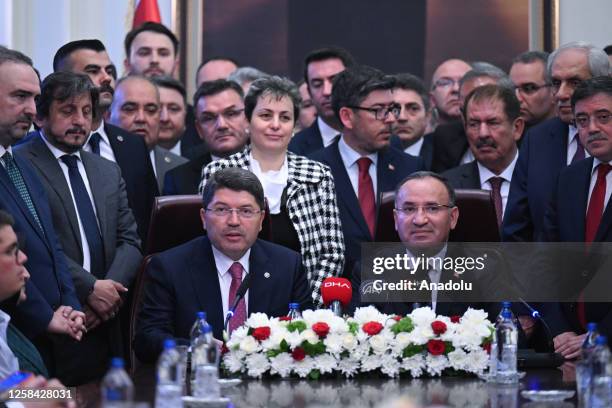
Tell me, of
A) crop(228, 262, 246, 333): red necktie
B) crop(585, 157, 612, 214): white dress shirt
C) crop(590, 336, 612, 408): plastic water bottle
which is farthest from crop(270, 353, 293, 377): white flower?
crop(585, 157, 612, 214): white dress shirt

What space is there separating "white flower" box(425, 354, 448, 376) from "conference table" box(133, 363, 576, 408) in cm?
4

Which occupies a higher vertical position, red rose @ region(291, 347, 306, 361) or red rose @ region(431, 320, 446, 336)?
red rose @ region(431, 320, 446, 336)

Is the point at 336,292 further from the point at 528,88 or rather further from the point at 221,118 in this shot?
the point at 528,88

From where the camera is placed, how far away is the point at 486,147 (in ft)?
22.8

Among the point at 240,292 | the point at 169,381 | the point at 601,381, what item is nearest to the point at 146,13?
the point at 240,292

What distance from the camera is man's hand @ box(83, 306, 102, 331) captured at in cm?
589

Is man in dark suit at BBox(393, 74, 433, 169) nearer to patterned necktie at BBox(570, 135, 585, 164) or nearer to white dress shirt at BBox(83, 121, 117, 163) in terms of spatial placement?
patterned necktie at BBox(570, 135, 585, 164)

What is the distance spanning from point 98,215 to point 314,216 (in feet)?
3.39

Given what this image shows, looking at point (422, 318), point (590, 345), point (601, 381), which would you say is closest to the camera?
point (601, 381)

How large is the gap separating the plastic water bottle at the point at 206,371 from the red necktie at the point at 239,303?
95 centimetres

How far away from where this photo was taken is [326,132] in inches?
300

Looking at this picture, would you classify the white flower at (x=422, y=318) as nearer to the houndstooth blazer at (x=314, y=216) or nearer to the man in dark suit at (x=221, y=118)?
the houndstooth blazer at (x=314, y=216)

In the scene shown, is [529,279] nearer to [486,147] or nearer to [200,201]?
[486,147]

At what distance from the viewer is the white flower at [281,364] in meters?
4.76
